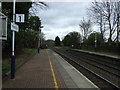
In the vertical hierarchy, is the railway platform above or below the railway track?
above

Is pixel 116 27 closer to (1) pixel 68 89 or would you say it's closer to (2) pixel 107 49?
(2) pixel 107 49

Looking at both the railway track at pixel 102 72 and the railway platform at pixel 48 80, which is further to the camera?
the railway track at pixel 102 72

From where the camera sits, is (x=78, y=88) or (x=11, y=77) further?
(x=11, y=77)

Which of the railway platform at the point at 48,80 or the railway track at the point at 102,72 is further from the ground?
the railway platform at the point at 48,80

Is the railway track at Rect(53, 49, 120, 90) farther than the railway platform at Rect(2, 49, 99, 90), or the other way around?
the railway track at Rect(53, 49, 120, 90)

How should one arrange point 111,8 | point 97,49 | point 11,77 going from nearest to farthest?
point 11,77 < point 111,8 < point 97,49

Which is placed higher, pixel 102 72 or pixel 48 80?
pixel 48 80

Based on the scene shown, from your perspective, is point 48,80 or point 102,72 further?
point 102,72

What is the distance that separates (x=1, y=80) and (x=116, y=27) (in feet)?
145

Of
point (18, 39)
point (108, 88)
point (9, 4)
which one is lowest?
point (108, 88)

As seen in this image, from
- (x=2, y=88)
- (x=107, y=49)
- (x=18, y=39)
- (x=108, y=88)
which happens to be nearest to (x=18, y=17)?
(x=2, y=88)

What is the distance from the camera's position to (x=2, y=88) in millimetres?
9758

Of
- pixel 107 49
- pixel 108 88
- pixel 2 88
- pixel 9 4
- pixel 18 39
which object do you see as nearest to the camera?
pixel 2 88

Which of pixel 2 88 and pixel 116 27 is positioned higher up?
pixel 116 27
